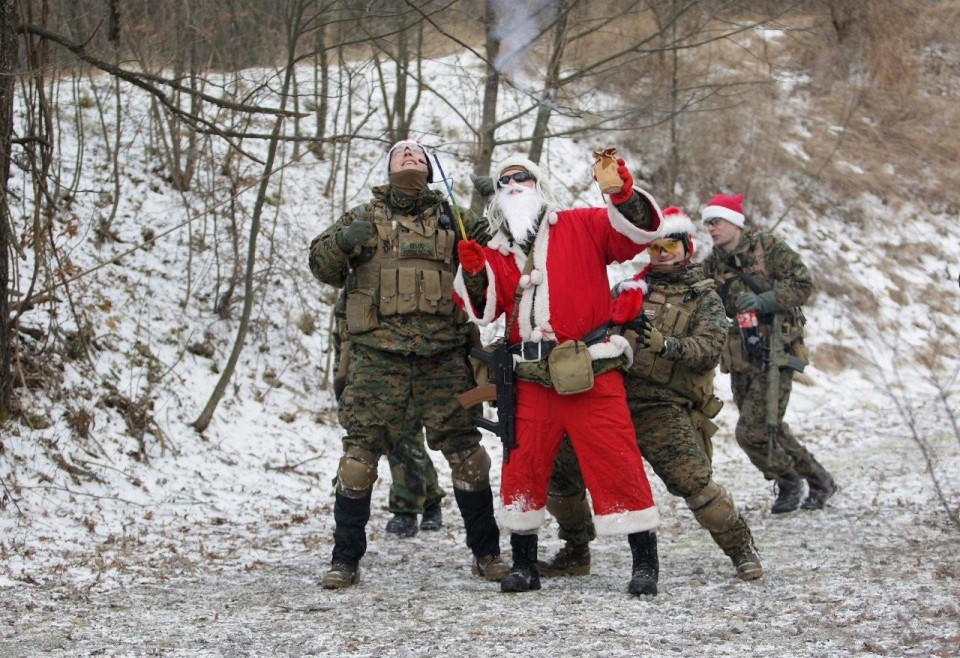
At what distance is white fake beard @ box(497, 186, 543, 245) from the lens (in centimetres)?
514

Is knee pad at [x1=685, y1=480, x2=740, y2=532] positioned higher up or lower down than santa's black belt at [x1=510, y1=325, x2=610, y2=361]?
lower down

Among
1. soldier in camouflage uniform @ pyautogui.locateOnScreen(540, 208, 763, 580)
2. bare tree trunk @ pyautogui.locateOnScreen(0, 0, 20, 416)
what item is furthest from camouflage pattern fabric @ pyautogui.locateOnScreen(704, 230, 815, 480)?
bare tree trunk @ pyautogui.locateOnScreen(0, 0, 20, 416)

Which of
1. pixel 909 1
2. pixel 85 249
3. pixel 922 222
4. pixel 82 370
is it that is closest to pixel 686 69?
pixel 922 222

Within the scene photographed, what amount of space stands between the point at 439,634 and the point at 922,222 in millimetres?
18233

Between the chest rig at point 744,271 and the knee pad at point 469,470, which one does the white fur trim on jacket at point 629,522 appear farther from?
the chest rig at point 744,271

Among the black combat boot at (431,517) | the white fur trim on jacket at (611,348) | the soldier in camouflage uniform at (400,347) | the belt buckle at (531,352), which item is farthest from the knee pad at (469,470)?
the black combat boot at (431,517)

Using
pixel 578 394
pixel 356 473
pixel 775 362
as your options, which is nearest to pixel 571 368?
pixel 578 394

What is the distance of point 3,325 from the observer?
677 centimetres

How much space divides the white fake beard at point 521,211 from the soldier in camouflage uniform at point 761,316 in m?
2.29

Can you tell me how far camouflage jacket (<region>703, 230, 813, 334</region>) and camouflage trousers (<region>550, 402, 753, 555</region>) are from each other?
1.98 metres

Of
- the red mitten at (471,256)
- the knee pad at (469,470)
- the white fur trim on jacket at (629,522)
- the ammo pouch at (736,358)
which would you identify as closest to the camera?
the white fur trim on jacket at (629,522)

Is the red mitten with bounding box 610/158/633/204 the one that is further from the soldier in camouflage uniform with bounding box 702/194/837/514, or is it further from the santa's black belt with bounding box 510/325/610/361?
the soldier in camouflage uniform with bounding box 702/194/837/514

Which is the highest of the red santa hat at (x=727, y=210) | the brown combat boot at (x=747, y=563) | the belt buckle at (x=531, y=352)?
the red santa hat at (x=727, y=210)

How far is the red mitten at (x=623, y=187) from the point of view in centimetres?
480
